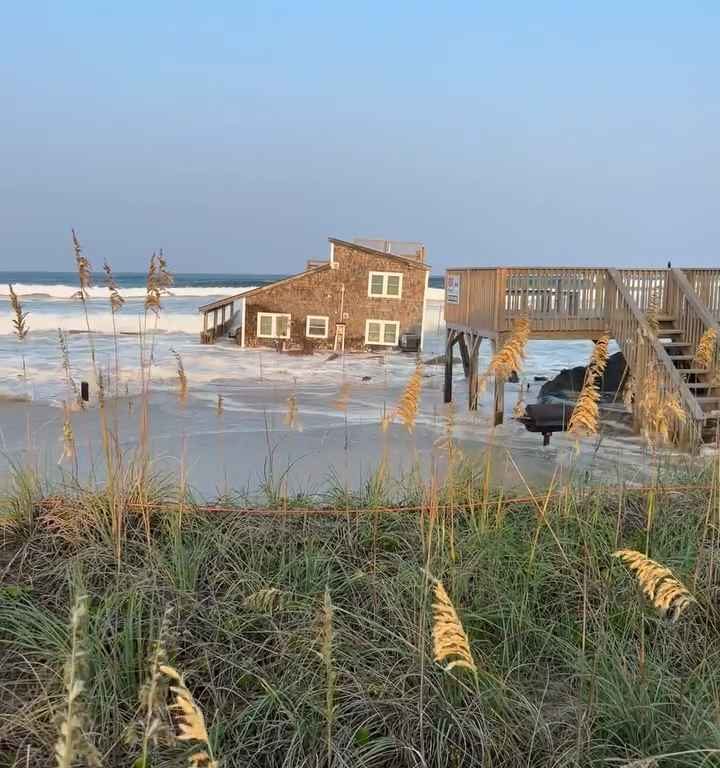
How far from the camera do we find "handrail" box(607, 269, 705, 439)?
1065cm

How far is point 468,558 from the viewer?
4121mm

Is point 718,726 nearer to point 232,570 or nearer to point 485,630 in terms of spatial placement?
point 485,630

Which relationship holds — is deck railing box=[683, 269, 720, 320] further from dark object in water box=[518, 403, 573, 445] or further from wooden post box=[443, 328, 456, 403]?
wooden post box=[443, 328, 456, 403]

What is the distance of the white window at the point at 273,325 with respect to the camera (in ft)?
97.5

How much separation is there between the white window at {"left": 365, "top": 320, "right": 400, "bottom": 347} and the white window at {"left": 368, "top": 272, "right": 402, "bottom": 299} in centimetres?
106

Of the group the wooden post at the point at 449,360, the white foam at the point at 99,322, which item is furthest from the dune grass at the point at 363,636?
the white foam at the point at 99,322

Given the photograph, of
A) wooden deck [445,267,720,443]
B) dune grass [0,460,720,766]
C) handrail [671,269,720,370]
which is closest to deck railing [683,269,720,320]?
wooden deck [445,267,720,443]

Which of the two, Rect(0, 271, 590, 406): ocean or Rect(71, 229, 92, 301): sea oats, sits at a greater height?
Rect(71, 229, 92, 301): sea oats

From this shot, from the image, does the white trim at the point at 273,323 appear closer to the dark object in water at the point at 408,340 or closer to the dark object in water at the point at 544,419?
the dark object in water at the point at 408,340

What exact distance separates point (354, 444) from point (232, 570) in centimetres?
720

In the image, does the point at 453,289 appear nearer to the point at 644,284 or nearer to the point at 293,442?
the point at 644,284

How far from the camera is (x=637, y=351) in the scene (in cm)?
1130

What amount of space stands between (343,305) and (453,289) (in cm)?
1386

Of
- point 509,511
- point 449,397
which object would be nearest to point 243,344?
point 449,397
